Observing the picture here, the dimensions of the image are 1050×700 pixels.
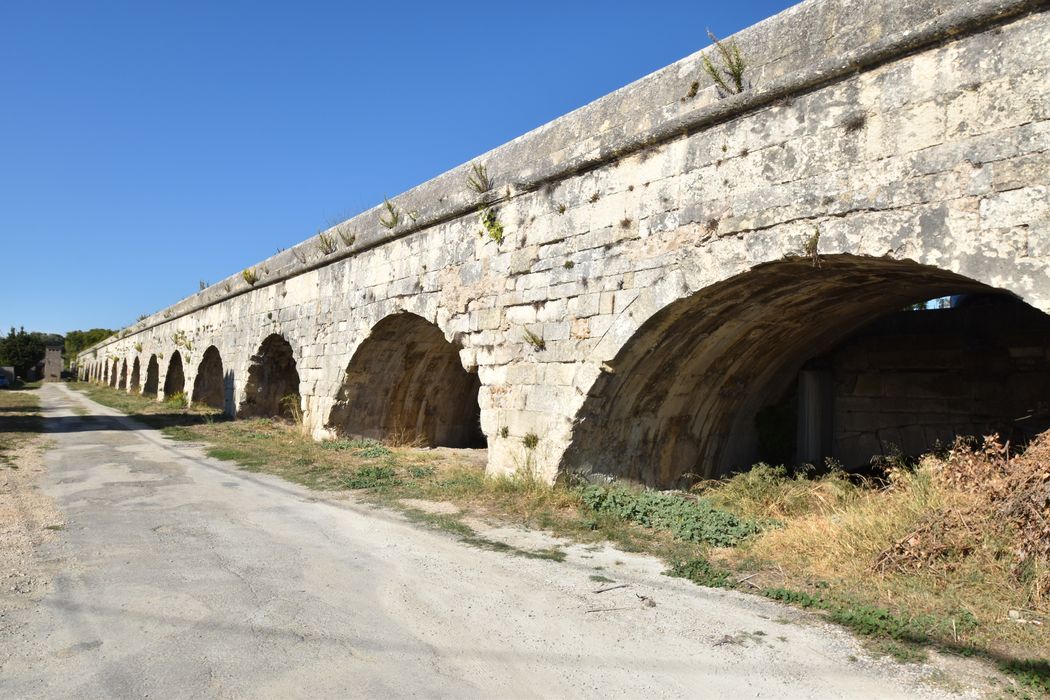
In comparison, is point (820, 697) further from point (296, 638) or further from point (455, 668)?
point (296, 638)

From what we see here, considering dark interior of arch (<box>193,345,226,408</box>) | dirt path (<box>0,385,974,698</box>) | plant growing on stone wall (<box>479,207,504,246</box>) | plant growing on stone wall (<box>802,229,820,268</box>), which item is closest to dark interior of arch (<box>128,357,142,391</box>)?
dark interior of arch (<box>193,345,226,408</box>)

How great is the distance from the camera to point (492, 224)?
722 centimetres

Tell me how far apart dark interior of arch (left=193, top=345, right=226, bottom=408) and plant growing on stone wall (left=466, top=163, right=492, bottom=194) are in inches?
477

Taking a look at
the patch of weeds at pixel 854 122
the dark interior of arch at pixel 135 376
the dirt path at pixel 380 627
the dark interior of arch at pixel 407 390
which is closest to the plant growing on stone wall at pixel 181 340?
the dark interior of arch at pixel 135 376

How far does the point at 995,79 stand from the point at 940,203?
722mm

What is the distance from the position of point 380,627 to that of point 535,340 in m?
3.49

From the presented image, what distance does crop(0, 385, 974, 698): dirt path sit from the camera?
8.95ft

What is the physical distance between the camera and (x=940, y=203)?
4000mm

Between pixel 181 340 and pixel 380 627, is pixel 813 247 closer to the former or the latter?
pixel 380 627

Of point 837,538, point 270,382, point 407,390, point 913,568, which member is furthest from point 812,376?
point 270,382

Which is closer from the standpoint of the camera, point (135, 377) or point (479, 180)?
point (479, 180)

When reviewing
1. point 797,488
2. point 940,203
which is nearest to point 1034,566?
point 940,203

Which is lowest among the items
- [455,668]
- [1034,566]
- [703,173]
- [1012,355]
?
[455,668]

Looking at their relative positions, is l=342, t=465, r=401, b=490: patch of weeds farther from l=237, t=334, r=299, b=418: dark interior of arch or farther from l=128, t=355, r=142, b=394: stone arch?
l=128, t=355, r=142, b=394: stone arch
